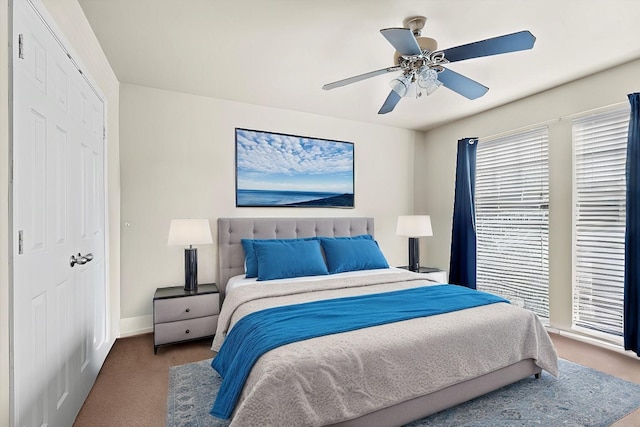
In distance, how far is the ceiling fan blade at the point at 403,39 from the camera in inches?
71.5

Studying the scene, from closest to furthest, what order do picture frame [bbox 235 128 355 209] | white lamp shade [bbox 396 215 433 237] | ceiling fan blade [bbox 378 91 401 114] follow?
1. ceiling fan blade [bbox 378 91 401 114]
2. picture frame [bbox 235 128 355 209]
3. white lamp shade [bbox 396 215 433 237]

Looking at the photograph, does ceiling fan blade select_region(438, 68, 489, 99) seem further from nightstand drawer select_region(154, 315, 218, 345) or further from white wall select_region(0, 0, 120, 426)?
nightstand drawer select_region(154, 315, 218, 345)

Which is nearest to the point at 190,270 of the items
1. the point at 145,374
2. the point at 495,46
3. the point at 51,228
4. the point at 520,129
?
the point at 145,374

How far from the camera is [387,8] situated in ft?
6.96

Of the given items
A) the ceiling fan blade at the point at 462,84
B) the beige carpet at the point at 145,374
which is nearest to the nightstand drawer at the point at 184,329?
the beige carpet at the point at 145,374

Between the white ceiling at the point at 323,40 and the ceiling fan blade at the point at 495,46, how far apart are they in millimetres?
321

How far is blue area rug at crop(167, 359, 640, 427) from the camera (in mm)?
1957

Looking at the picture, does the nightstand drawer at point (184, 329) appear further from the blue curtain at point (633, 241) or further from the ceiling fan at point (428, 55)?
the blue curtain at point (633, 241)

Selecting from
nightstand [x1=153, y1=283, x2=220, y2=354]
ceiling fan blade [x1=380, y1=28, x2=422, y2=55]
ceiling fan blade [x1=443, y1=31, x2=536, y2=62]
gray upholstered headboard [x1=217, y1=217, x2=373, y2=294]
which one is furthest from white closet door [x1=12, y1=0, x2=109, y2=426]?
ceiling fan blade [x1=443, y1=31, x2=536, y2=62]

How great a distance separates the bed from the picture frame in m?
1.39

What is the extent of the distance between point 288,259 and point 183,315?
111cm

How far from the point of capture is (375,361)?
5.71ft

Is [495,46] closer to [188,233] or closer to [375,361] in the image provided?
[375,361]

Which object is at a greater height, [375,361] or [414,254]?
[414,254]
